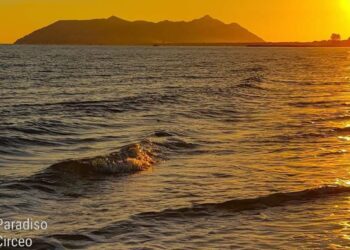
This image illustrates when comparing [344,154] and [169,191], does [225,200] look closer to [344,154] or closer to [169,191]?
[169,191]

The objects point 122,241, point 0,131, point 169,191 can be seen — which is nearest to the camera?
point 122,241

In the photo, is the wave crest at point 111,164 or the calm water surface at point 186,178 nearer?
the calm water surface at point 186,178

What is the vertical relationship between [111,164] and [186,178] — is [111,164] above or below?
above

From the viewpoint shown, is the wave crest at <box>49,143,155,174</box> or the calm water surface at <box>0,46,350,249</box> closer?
the calm water surface at <box>0,46,350,249</box>

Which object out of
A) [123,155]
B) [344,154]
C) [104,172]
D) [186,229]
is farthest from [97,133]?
[186,229]

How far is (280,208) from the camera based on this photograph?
13.8m

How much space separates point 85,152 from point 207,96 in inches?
961

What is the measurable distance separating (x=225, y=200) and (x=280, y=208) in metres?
1.31

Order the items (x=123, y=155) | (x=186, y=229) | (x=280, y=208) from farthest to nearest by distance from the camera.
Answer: (x=123, y=155) < (x=280, y=208) < (x=186, y=229)

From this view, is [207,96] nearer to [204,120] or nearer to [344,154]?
[204,120]

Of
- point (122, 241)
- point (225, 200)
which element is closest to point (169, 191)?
point (225, 200)

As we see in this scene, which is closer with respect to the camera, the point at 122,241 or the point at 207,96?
the point at 122,241

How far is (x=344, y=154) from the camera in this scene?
20484 millimetres

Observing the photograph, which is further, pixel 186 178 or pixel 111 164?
pixel 111 164
